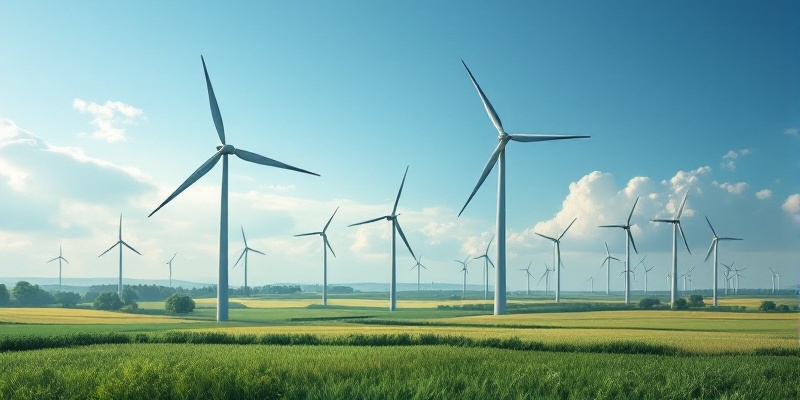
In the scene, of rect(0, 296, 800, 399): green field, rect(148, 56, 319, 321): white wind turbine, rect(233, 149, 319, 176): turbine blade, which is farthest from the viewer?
rect(233, 149, 319, 176): turbine blade

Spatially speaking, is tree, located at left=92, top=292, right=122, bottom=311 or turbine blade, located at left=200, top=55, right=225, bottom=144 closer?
turbine blade, located at left=200, top=55, right=225, bottom=144

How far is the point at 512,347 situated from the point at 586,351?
4277 millimetres

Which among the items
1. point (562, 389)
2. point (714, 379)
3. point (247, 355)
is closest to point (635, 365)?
point (714, 379)

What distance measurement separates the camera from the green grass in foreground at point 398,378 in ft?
62.1

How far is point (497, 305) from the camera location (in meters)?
81.6

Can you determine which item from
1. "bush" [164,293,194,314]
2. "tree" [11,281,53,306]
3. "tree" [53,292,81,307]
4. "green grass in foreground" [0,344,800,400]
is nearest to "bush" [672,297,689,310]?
"bush" [164,293,194,314]

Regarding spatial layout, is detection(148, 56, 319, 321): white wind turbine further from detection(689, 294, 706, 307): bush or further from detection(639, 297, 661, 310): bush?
detection(689, 294, 706, 307): bush

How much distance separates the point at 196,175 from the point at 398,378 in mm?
58878

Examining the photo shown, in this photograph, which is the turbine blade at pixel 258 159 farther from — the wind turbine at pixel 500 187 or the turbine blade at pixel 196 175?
the wind turbine at pixel 500 187

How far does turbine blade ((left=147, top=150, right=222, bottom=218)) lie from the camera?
69.7m

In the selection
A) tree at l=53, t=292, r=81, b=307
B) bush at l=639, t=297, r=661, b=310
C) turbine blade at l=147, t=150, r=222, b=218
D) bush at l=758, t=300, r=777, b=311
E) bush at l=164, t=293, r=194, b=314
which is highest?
turbine blade at l=147, t=150, r=222, b=218

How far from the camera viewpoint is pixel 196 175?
75250 millimetres

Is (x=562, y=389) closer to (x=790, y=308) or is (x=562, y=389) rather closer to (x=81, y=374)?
(x=81, y=374)

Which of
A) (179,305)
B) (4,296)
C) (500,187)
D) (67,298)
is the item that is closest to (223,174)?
(179,305)
